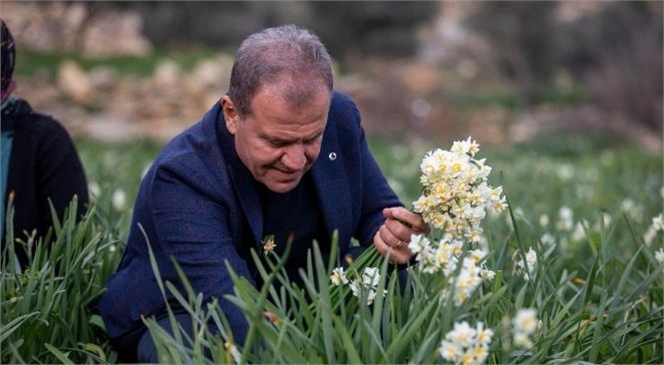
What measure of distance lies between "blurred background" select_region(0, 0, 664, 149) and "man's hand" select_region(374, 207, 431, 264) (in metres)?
7.69

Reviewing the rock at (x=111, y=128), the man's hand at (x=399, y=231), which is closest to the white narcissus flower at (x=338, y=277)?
the man's hand at (x=399, y=231)

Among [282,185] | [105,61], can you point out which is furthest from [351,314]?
[105,61]

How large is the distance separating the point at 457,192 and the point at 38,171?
5.95 ft

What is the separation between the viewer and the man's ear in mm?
2592

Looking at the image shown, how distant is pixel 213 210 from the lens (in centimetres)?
262

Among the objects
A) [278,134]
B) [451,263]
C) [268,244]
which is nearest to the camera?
[451,263]

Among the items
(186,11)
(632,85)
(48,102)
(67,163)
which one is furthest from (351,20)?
(67,163)

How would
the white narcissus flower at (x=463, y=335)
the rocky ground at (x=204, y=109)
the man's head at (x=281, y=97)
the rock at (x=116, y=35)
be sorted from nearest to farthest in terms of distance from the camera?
the white narcissus flower at (x=463, y=335), the man's head at (x=281, y=97), the rocky ground at (x=204, y=109), the rock at (x=116, y=35)

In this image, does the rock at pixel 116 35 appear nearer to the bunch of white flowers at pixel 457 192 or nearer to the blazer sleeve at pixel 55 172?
the blazer sleeve at pixel 55 172

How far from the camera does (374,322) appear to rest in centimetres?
211

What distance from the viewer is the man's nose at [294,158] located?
2457mm

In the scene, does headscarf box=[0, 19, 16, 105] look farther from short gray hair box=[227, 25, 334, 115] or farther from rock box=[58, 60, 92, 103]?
rock box=[58, 60, 92, 103]

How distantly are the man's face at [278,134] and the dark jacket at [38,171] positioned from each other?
1.05 meters

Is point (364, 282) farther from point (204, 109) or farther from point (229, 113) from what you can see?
point (204, 109)
